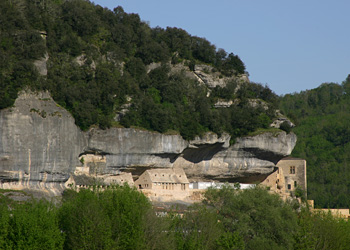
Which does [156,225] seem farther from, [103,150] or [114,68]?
[114,68]

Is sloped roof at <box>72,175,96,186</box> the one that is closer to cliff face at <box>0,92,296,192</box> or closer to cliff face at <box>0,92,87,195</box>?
cliff face at <box>0,92,296,192</box>

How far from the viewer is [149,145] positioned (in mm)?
78625

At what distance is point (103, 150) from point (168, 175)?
831 centimetres

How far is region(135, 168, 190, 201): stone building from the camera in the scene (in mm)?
79938

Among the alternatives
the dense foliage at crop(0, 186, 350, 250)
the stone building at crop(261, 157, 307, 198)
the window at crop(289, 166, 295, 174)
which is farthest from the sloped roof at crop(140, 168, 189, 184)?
the window at crop(289, 166, 295, 174)

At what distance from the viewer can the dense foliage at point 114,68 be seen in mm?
73438

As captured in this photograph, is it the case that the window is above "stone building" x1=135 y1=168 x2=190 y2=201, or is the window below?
above

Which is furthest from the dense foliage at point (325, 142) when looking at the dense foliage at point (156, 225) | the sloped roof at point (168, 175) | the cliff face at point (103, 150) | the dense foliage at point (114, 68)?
the dense foliage at point (156, 225)

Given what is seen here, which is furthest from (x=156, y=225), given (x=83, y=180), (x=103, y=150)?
(x=103, y=150)

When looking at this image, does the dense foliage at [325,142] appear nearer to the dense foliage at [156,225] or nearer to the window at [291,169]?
the window at [291,169]

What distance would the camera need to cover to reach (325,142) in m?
129

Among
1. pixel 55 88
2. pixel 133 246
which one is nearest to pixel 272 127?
pixel 55 88

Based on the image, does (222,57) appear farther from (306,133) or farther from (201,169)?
(306,133)

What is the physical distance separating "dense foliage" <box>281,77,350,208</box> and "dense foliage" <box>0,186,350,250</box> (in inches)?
1986
